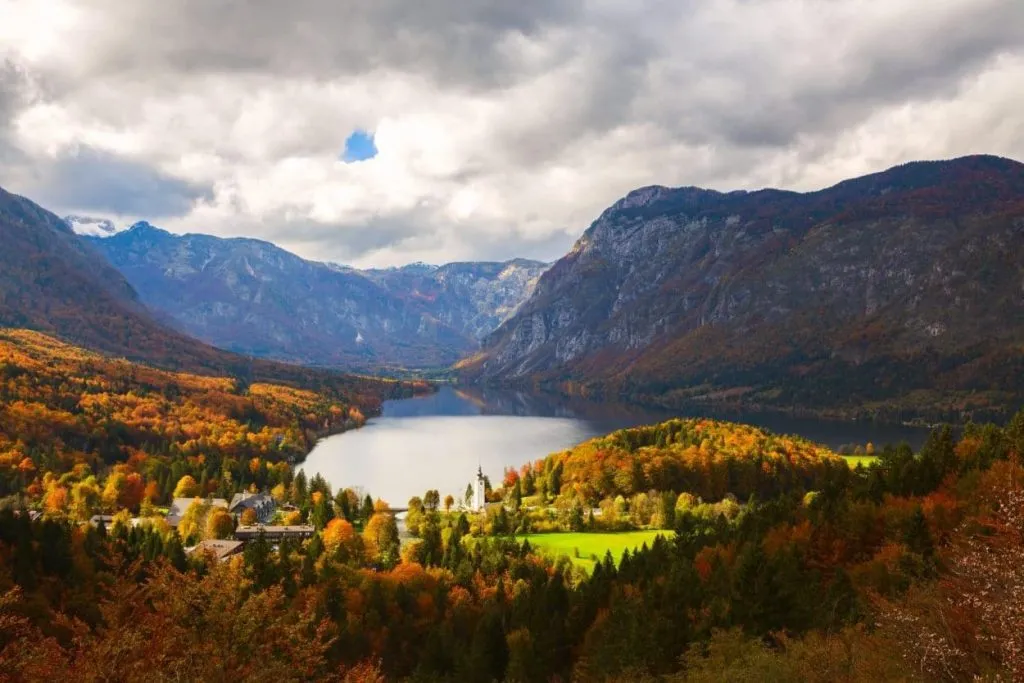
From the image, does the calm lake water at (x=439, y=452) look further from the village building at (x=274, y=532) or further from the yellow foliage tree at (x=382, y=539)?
the yellow foliage tree at (x=382, y=539)

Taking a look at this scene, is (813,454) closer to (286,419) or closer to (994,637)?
(994,637)

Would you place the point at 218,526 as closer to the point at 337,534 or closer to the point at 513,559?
the point at 337,534

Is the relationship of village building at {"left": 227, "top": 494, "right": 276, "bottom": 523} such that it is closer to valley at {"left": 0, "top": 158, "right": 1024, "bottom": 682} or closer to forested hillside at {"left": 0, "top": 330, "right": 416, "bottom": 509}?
valley at {"left": 0, "top": 158, "right": 1024, "bottom": 682}

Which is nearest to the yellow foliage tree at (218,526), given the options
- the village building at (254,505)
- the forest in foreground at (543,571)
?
the forest in foreground at (543,571)

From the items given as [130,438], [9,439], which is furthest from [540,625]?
[130,438]

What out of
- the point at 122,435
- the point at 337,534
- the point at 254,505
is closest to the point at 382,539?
the point at 337,534
